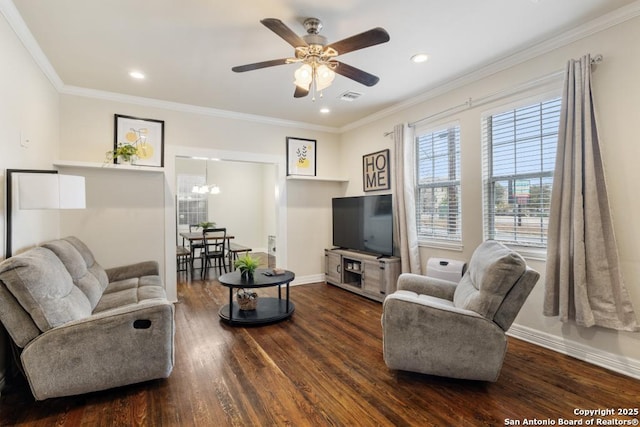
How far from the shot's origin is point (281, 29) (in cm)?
203

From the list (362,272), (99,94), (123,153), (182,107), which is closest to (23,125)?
(123,153)

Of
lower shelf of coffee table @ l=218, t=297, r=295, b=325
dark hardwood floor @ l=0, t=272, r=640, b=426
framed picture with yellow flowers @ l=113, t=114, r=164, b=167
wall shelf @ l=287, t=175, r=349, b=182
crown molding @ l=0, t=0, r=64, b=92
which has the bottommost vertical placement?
dark hardwood floor @ l=0, t=272, r=640, b=426

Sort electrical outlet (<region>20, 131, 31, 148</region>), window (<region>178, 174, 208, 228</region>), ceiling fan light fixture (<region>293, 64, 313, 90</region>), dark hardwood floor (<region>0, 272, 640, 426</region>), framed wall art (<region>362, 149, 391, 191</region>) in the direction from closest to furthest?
dark hardwood floor (<region>0, 272, 640, 426</region>), ceiling fan light fixture (<region>293, 64, 313, 90</region>), electrical outlet (<region>20, 131, 31, 148</region>), framed wall art (<region>362, 149, 391, 191</region>), window (<region>178, 174, 208, 228</region>)

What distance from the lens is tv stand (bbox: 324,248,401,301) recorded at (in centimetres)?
423

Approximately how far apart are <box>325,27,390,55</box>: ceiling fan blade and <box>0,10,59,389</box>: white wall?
2.42 metres

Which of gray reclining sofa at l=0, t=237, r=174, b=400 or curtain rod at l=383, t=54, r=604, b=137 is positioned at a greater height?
curtain rod at l=383, t=54, r=604, b=137

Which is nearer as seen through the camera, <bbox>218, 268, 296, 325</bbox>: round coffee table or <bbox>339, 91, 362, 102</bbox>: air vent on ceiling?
<bbox>218, 268, 296, 325</bbox>: round coffee table

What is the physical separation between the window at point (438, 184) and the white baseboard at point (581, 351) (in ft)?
3.86

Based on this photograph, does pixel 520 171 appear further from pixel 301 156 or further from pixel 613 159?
pixel 301 156

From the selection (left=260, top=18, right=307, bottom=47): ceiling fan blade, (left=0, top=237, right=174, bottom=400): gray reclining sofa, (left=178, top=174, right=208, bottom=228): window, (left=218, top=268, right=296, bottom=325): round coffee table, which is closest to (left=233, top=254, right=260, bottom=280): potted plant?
(left=218, top=268, right=296, bottom=325): round coffee table

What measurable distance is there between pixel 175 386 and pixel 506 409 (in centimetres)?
227

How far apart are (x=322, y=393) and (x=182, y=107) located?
4042mm

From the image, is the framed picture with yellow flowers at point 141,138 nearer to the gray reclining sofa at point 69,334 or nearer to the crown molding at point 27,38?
the crown molding at point 27,38

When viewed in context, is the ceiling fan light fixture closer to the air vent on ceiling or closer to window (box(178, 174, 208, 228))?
the air vent on ceiling
